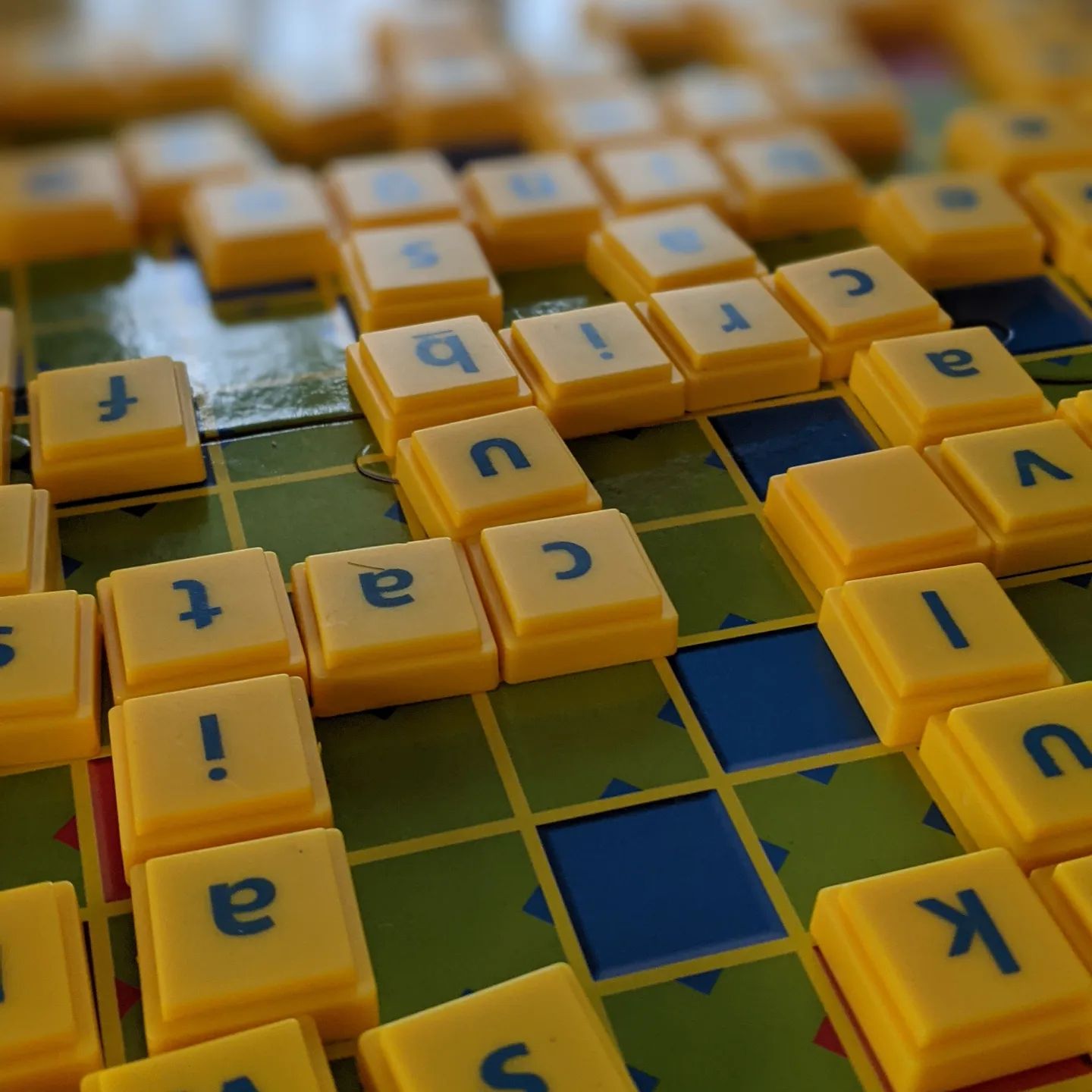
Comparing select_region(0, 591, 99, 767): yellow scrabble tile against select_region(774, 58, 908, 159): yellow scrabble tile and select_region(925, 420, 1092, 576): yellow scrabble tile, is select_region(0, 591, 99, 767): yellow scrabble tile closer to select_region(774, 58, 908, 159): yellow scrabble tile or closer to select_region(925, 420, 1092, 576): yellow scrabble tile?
select_region(925, 420, 1092, 576): yellow scrabble tile

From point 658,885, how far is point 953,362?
2.18ft

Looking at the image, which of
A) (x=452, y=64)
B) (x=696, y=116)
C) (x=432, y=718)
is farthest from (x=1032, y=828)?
(x=452, y=64)

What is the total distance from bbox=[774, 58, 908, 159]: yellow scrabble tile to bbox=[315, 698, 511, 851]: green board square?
1.16 m

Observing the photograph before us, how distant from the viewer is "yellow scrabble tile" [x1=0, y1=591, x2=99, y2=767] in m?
1.08

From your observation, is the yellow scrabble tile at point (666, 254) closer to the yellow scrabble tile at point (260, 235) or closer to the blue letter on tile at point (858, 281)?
the blue letter on tile at point (858, 281)

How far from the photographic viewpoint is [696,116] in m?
1.89

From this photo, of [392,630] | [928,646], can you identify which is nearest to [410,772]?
[392,630]

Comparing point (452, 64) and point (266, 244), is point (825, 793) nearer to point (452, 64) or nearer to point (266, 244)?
point (266, 244)

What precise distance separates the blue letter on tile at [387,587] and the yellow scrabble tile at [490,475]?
88mm

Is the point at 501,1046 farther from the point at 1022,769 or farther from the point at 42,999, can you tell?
the point at 1022,769

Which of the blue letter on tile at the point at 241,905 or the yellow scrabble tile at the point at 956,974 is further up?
the blue letter on tile at the point at 241,905

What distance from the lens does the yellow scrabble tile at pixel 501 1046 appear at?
0.86m

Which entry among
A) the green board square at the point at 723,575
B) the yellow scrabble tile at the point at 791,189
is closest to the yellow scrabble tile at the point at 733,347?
the green board square at the point at 723,575

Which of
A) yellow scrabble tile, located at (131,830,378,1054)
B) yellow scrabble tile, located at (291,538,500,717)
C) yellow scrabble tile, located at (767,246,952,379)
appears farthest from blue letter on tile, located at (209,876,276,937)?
yellow scrabble tile, located at (767,246,952,379)
